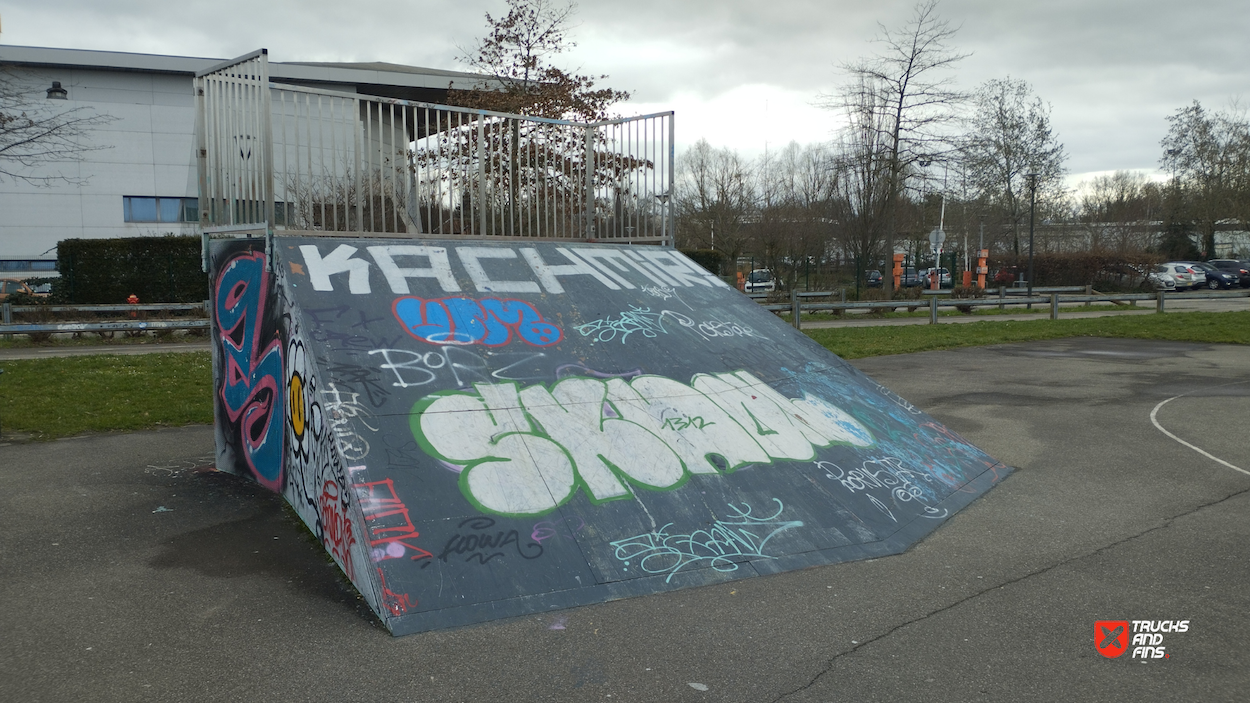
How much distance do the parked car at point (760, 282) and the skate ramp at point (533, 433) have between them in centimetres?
2581

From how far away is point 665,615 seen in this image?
4547mm

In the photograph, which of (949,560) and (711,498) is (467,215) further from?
(949,560)

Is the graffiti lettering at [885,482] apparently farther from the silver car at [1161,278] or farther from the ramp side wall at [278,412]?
the silver car at [1161,278]

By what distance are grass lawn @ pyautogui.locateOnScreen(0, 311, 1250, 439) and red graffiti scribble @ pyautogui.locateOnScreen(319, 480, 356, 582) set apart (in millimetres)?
5595

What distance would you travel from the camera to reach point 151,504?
263 inches

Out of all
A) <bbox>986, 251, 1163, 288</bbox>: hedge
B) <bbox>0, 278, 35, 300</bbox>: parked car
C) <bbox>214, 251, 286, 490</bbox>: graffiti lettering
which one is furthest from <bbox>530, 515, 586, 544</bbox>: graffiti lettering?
<bbox>986, 251, 1163, 288</bbox>: hedge

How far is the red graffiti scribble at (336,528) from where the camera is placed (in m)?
4.95

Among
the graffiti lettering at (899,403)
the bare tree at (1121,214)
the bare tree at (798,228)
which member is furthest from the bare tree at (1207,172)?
the graffiti lettering at (899,403)

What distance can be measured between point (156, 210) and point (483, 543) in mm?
37852

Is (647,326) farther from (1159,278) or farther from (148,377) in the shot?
(1159,278)

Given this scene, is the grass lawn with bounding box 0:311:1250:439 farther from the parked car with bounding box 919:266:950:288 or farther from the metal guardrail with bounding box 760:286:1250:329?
A: the parked car with bounding box 919:266:950:288

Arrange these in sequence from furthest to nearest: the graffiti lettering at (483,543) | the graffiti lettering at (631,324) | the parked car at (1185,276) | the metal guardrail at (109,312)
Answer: the parked car at (1185,276) → the metal guardrail at (109,312) → the graffiti lettering at (631,324) → the graffiti lettering at (483,543)

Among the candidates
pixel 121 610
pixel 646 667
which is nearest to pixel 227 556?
pixel 121 610

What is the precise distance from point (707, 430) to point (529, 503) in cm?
180
